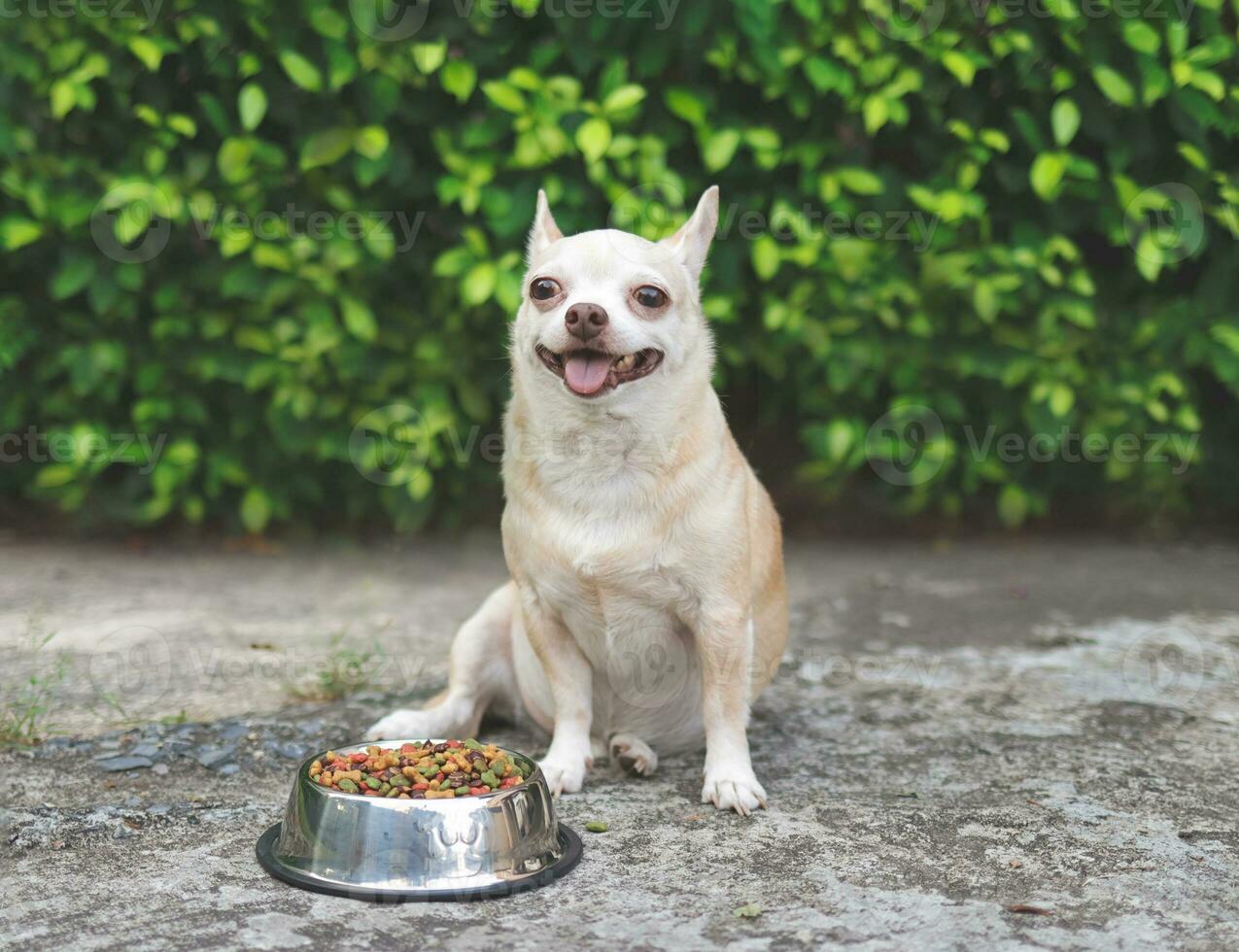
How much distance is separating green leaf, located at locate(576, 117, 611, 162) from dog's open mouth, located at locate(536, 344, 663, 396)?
1.96 meters

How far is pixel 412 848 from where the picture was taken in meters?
2.79

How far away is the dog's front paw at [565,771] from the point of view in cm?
343

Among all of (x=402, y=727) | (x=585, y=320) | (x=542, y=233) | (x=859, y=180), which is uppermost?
(x=859, y=180)

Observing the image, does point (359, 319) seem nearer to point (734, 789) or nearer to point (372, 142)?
point (372, 142)

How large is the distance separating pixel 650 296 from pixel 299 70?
2525 mm

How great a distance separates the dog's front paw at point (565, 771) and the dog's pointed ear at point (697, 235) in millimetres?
1328

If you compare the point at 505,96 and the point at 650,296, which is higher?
the point at 505,96

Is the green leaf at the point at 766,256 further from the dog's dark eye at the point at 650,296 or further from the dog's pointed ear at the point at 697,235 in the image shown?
the dog's dark eye at the point at 650,296

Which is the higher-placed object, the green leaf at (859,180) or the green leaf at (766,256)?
the green leaf at (859,180)

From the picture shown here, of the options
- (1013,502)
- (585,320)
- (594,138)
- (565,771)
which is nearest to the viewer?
(585,320)

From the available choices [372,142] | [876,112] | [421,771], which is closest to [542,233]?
[421,771]

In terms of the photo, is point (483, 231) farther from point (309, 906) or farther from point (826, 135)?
point (309, 906)

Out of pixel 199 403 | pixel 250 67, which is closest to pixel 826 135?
pixel 250 67

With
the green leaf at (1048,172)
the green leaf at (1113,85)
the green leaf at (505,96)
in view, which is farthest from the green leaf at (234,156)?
the green leaf at (1113,85)
